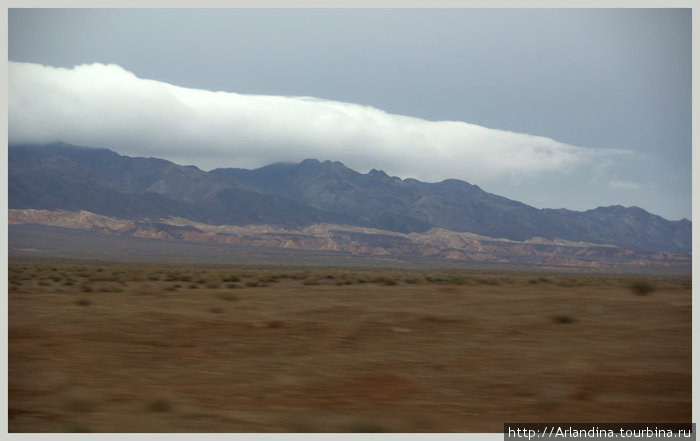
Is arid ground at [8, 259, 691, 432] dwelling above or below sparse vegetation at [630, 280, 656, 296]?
below

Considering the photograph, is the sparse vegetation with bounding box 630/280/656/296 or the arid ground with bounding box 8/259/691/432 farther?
the sparse vegetation with bounding box 630/280/656/296

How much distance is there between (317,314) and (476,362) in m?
6.24

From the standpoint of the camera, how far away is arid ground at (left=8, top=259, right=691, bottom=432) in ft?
33.7

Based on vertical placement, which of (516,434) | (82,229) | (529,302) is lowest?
(516,434)

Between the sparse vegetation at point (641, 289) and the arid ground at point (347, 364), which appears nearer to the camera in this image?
the arid ground at point (347, 364)

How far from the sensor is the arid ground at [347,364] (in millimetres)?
10258

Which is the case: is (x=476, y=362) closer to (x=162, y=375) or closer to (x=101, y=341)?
(x=162, y=375)

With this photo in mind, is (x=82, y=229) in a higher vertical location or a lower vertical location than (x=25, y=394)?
higher

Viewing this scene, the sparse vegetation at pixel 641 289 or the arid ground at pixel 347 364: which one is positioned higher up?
the sparse vegetation at pixel 641 289

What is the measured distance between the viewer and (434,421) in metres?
9.98

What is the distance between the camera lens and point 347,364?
13.4 metres

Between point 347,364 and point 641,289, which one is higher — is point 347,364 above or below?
below

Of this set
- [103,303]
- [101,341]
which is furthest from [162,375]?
[103,303]

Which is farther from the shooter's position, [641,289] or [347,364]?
[641,289]
